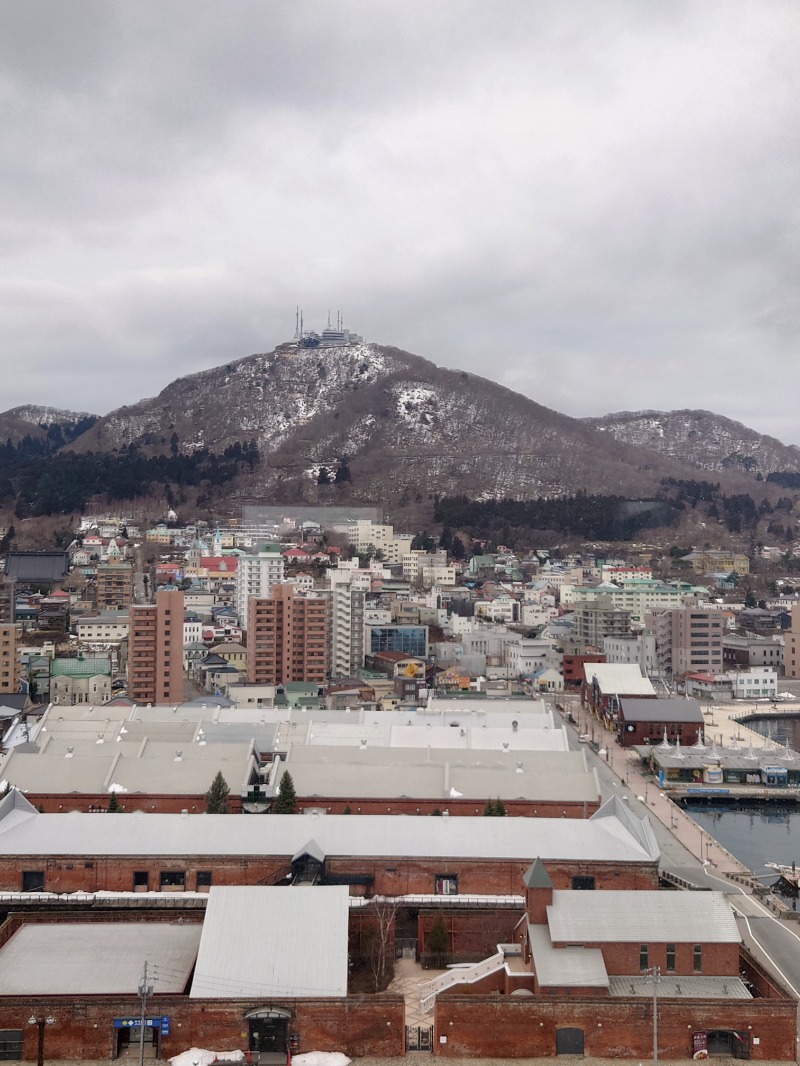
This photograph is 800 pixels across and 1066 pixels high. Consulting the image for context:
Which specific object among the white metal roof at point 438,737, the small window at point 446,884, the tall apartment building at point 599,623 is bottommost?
the small window at point 446,884

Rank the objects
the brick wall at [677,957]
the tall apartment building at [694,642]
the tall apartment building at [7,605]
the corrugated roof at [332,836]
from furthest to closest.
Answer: the tall apartment building at [7,605] < the tall apartment building at [694,642] < the corrugated roof at [332,836] < the brick wall at [677,957]

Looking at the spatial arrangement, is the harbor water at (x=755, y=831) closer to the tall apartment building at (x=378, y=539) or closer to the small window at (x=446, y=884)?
the small window at (x=446, y=884)

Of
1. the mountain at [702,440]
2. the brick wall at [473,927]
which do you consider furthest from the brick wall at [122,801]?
the mountain at [702,440]

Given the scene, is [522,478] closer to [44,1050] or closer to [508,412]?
[508,412]

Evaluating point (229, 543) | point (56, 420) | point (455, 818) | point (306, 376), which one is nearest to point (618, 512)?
point (229, 543)

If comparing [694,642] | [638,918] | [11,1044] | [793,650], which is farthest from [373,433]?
[11,1044]
